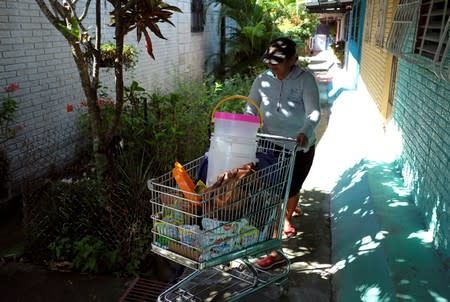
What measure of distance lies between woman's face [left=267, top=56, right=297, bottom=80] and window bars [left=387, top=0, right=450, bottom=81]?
1.05 m

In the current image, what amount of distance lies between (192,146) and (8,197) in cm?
212

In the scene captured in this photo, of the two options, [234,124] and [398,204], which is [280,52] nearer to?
[234,124]

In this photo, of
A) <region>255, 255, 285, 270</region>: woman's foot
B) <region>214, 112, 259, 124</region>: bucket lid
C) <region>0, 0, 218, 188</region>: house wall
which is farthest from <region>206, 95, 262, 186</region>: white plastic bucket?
<region>0, 0, 218, 188</region>: house wall

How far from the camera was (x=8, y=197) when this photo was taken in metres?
4.54

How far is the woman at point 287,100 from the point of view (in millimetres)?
3518

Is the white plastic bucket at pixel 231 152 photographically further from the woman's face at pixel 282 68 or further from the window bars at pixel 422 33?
the window bars at pixel 422 33

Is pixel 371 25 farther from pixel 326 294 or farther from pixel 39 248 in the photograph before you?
pixel 39 248

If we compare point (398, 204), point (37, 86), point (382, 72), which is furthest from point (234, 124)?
point (382, 72)

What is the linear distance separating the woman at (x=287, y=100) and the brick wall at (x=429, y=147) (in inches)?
38.0

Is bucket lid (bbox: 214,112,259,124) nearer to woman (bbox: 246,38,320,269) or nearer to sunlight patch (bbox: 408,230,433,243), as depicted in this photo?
woman (bbox: 246,38,320,269)

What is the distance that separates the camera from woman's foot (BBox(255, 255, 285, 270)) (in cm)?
376

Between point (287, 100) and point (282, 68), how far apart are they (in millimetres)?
295

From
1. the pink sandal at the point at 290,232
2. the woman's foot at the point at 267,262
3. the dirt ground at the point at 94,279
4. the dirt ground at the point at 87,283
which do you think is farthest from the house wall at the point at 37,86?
the pink sandal at the point at 290,232

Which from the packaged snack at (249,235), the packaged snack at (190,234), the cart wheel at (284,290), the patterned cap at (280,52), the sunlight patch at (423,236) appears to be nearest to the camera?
the packaged snack at (190,234)
